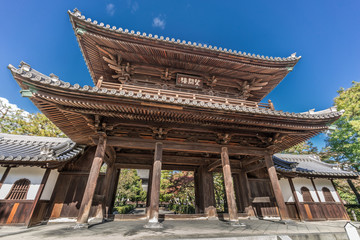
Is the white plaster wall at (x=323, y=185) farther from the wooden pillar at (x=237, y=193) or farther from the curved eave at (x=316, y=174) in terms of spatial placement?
the wooden pillar at (x=237, y=193)

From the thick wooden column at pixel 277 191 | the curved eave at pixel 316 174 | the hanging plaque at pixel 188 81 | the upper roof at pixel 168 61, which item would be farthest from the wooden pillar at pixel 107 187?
the curved eave at pixel 316 174

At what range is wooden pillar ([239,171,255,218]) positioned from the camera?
883 cm

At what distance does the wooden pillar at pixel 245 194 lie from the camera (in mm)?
8828

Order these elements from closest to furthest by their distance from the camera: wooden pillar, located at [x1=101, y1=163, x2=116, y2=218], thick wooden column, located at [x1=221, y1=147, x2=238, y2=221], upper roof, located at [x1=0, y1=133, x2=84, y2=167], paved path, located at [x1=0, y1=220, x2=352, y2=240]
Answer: paved path, located at [x1=0, y1=220, x2=352, y2=240] < thick wooden column, located at [x1=221, y1=147, x2=238, y2=221] < upper roof, located at [x1=0, y1=133, x2=84, y2=167] < wooden pillar, located at [x1=101, y1=163, x2=116, y2=218]

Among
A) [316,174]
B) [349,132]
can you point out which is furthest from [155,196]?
[349,132]

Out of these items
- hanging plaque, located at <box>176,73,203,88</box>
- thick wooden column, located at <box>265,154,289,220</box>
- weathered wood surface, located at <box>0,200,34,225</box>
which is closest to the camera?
weathered wood surface, located at <box>0,200,34,225</box>

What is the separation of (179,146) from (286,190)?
8.11 meters

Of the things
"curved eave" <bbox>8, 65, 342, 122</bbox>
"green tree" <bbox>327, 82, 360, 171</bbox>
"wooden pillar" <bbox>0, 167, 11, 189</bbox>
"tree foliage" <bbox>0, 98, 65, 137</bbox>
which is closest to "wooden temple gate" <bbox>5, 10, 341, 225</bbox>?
"curved eave" <bbox>8, 65, 342, 122</bbox>

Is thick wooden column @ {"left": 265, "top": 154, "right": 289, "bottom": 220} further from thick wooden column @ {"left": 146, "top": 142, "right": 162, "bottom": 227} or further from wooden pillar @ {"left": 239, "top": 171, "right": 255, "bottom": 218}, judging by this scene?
thick wooden column @ {"left": 146, "top": 142, "right": 162, "bottom": 227}

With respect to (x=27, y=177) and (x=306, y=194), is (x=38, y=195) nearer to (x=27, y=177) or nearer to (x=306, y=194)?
(x=27, y=177)

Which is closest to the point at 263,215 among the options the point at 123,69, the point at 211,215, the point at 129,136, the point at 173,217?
the point at 211,215

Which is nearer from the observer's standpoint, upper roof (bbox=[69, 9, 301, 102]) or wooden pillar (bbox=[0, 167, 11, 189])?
wooden pillar (bbox=[0, 167, 11, 189])

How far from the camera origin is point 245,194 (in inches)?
360

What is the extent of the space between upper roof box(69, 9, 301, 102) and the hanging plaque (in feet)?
0.79
